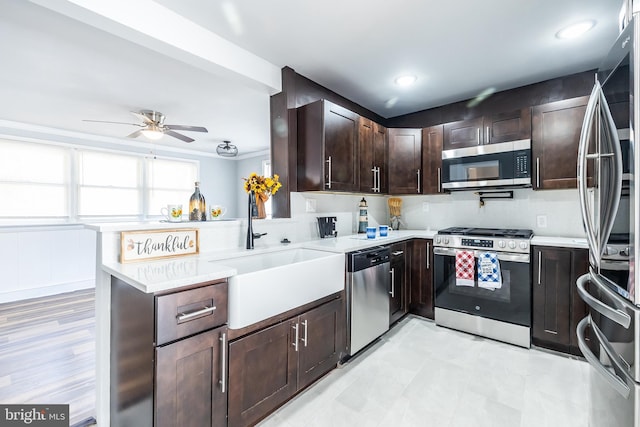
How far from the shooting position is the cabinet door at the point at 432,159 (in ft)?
10.5

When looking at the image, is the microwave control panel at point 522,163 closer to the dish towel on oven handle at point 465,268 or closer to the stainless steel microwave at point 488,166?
the stainless steel microwave at point 488,166

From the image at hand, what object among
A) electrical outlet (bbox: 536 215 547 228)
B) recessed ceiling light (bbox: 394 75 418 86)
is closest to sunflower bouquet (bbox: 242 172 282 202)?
recessed ceiling light (bbox: 394 75 418 86)

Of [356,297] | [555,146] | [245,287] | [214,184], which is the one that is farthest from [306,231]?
[214,184]

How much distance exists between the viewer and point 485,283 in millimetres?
2580

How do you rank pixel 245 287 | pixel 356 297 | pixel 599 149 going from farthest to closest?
pixel 356 297 < pixel 245 287 < pixel 599 149

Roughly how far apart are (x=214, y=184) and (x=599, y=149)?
6.83 metres

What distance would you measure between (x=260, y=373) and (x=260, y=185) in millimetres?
1324

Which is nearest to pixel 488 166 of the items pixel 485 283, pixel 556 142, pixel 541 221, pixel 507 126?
pixel 507 126

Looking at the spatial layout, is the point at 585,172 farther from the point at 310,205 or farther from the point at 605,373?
the point at 310,205

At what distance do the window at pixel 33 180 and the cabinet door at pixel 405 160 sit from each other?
5.18 meters

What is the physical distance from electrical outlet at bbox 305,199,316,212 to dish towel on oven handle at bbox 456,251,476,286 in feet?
4.79

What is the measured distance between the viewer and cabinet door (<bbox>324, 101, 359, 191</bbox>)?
2.53 meters

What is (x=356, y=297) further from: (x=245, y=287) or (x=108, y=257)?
(x=108, y=257)

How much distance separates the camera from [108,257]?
159cm
